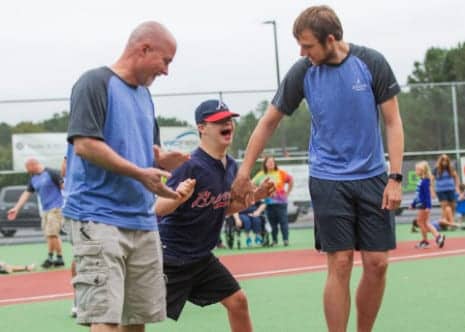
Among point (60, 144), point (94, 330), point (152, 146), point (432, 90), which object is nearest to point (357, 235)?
point (152, 146)

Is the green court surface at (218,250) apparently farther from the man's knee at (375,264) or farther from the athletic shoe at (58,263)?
the man's knee at (375,264)

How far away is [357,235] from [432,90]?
60.9 ft

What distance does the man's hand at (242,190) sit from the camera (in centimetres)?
580

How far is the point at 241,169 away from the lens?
5.79 metres

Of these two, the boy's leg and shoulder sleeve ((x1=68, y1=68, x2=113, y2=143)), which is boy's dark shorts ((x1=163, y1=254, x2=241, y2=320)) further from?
the boy's leg

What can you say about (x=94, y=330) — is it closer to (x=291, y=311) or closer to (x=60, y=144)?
(x=291, y=311)

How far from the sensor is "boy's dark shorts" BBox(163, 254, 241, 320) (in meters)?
5.78

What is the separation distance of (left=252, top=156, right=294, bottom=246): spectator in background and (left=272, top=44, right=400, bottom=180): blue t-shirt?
11.3 meters

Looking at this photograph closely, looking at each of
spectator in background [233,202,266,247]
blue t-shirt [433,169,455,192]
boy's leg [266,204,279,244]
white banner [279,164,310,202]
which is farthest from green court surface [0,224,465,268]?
blue t-shirt [433,169,455,192]

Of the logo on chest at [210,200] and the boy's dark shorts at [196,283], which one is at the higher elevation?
the logo on chest at [210,200]

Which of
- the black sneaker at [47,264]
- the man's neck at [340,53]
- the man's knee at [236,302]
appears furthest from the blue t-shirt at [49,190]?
the man's neck at [340,53]

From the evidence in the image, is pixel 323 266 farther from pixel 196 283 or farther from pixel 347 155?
pixel 347 155

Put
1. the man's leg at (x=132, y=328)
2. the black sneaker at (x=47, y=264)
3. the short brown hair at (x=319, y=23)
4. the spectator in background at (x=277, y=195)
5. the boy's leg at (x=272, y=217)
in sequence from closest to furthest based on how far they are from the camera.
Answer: the man's leg at (x=132, y=328)
the short brown hair at (x=319, y=23)
the black sneaker at (x=47, y=264)
the spectator in background at (x=277, y=195)
the boy's leg at (x=272, y=217)

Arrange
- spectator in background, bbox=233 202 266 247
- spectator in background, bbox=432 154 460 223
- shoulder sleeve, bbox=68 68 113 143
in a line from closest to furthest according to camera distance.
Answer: shoulder sleeve, bbox=68 68 113 143, spectator in background, bbox=233 202 266 247, spectator in background, bbox=432 154 460 223
